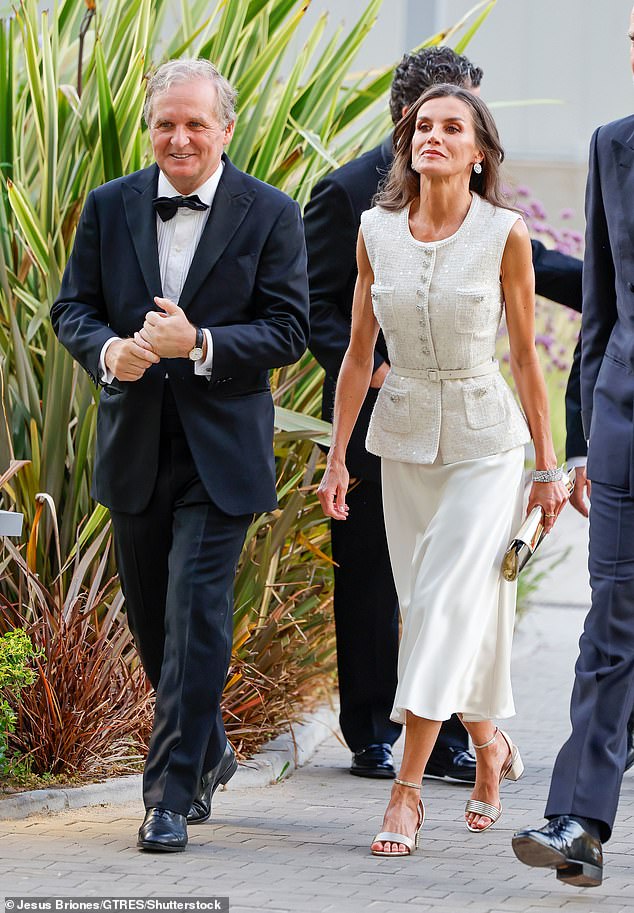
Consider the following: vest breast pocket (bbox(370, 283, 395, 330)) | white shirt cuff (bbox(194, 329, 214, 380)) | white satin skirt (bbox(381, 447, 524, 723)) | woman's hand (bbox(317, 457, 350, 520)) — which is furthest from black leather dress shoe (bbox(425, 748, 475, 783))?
white shirt cuff (bbox(194, 329, 214, 380))

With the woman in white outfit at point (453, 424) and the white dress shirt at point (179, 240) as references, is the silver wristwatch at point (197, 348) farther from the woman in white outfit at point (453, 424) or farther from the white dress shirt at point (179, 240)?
the woman in white outfit at point (453, 424)

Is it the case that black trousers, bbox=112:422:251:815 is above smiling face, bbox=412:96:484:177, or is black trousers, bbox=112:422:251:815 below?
below

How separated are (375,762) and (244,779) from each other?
0.46 m

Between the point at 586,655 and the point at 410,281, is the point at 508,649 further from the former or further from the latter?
the point at 410,281

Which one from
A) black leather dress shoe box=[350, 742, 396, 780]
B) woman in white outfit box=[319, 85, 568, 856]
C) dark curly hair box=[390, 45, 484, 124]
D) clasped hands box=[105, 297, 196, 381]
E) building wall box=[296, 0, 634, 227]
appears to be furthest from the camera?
building wall box=[296, 0, 634, 227]

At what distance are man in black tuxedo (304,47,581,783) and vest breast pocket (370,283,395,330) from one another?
52 centimetres

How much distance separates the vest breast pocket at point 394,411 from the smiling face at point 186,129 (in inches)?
30.5

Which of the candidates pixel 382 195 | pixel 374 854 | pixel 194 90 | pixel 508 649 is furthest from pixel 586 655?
pixel 194 90

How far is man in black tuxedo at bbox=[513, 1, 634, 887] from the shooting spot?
3416 millimetres

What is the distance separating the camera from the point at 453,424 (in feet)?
13.3

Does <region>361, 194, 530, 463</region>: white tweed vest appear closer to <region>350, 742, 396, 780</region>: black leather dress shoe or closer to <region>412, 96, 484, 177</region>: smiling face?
<region>412, 96, 484, 177</region>: smiling face

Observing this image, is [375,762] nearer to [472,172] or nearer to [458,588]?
[458,588]


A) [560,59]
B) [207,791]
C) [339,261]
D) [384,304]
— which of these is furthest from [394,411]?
[560,59]

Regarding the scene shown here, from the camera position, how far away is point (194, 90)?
13.2ft
